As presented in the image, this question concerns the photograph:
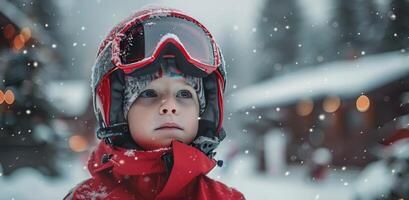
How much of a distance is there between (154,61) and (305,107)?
19.0 meters

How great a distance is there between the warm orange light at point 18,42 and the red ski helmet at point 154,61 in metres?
10.4

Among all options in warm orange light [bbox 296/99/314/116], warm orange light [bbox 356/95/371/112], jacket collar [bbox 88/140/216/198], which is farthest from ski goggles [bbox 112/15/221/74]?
warm orange light [bbox 296/99/314/116]

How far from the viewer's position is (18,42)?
40.1 feet

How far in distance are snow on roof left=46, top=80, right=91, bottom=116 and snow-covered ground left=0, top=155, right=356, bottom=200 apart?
203 cm

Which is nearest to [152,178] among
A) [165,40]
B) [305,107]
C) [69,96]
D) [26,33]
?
[165,40]

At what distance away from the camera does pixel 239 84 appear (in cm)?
4050

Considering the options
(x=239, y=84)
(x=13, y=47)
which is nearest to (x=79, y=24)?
(x=239, y=84)

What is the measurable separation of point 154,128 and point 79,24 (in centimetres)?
3419

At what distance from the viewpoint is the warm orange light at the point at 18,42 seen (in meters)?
12.2

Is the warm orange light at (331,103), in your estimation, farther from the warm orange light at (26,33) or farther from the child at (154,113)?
the child at (154,113)

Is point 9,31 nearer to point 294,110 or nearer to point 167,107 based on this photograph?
point 167,107

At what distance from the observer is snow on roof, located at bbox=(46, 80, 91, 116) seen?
1358 centimetres

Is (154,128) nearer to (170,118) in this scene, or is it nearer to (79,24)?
(170,118)

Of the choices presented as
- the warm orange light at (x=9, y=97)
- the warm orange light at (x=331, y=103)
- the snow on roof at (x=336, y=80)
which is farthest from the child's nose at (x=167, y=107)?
the warm orange light at (x=331, y=103)
